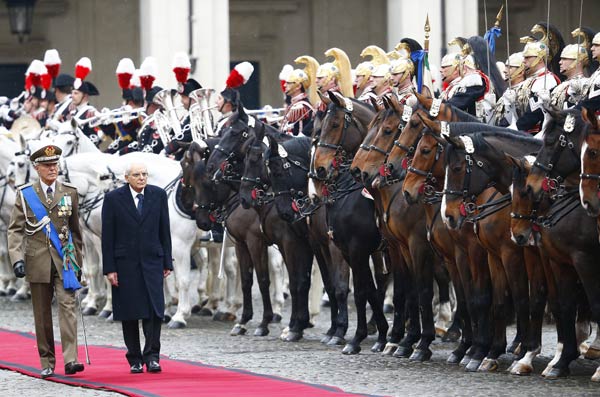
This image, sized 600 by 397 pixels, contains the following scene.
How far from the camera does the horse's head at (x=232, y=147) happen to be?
57.7ft

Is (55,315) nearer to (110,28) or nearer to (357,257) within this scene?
(357,257)

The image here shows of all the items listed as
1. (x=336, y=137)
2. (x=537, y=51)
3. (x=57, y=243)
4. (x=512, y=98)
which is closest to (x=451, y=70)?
(x=512, y=98)

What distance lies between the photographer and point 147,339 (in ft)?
45.5

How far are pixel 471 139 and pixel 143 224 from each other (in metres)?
2.55

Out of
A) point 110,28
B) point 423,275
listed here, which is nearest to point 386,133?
point 423,275

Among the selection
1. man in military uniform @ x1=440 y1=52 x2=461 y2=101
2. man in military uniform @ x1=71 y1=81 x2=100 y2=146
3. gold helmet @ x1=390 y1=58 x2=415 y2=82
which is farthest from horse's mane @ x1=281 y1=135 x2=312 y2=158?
man in military uniform @ x1=71 y1=81 x2=100 y2=146

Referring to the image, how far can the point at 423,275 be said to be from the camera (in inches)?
599

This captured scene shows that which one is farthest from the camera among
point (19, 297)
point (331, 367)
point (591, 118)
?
point (19, 297)

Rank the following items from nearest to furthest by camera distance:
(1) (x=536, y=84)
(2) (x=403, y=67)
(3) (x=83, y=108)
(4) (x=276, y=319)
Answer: (1) (x=536, y=84)
(2) (x=403, y=67)
(4) (x=276, y=319)
(3) (x=83, y=108)

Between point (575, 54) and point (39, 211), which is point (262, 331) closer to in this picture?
point (39, 211)

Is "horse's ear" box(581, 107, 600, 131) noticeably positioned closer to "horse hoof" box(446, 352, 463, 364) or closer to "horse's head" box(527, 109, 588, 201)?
"horse's head" box(527, 109, 588, 201)

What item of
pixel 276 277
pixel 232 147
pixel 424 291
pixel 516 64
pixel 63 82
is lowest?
pixel 276 277

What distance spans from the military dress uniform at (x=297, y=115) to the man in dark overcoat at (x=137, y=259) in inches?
182

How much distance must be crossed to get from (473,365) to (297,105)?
5244mm
